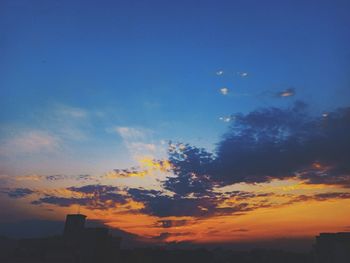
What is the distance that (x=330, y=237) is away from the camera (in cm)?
6359

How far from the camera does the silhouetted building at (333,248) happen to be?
2386 inches

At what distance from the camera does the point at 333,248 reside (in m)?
62.9

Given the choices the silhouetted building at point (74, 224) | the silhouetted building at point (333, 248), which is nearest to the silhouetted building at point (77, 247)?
the silhouetted building at point (74, 224)

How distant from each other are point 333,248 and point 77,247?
146 feet

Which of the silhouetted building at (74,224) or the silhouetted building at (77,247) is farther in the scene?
the silhouetted building at (74,224)

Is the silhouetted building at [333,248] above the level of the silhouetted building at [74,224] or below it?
below

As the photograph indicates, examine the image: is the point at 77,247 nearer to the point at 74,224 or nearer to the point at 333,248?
the point at 74,224

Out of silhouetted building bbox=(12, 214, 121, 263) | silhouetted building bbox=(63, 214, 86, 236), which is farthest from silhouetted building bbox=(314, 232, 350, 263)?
silhouetted building bbox=(63, 214, 86, 236)

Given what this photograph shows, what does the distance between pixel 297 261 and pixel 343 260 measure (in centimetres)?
3363

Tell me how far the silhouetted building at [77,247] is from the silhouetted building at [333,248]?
120 feet

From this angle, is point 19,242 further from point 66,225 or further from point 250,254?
point 250,254

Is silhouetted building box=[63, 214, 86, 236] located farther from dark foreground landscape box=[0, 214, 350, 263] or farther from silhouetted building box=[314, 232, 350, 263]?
silhouetted building box=[314, 232, 350, 263]

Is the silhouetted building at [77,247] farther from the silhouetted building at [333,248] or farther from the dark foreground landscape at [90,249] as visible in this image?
the silhouetted building at [333,248]

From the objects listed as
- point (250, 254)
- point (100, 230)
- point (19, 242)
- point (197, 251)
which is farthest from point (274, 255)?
point (19, 242)
